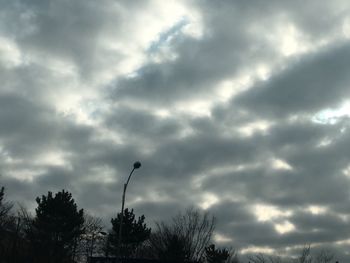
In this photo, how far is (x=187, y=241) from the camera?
79.0 m

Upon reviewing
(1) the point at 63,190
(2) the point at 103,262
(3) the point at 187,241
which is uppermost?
(1) the point at 63,190

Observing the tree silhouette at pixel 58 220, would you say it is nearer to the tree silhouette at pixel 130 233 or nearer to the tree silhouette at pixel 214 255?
the tree silhouette at pixel 130 233

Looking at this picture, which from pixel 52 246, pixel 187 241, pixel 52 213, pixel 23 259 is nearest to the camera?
pixel 23 259

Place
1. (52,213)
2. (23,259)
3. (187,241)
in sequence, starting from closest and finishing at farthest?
(23,259) → (52,213) → (187,241)

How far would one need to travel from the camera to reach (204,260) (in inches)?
3199

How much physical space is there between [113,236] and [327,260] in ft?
142

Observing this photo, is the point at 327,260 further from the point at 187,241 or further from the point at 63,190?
the point at 63,190

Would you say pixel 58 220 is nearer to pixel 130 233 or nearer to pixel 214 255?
pixel 130 233

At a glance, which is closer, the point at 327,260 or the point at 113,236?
the point at 113,236

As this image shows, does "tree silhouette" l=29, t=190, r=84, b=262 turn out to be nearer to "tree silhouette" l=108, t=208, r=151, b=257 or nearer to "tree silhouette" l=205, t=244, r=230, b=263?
"tree silhouette" l=108, t=208, r=151, b=257

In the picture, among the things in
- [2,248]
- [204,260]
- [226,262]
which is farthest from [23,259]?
[226,262]

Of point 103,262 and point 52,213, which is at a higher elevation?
point 52,213

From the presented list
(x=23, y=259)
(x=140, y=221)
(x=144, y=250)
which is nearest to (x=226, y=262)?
(x=144, y=250)

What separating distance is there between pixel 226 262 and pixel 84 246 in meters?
27.0
